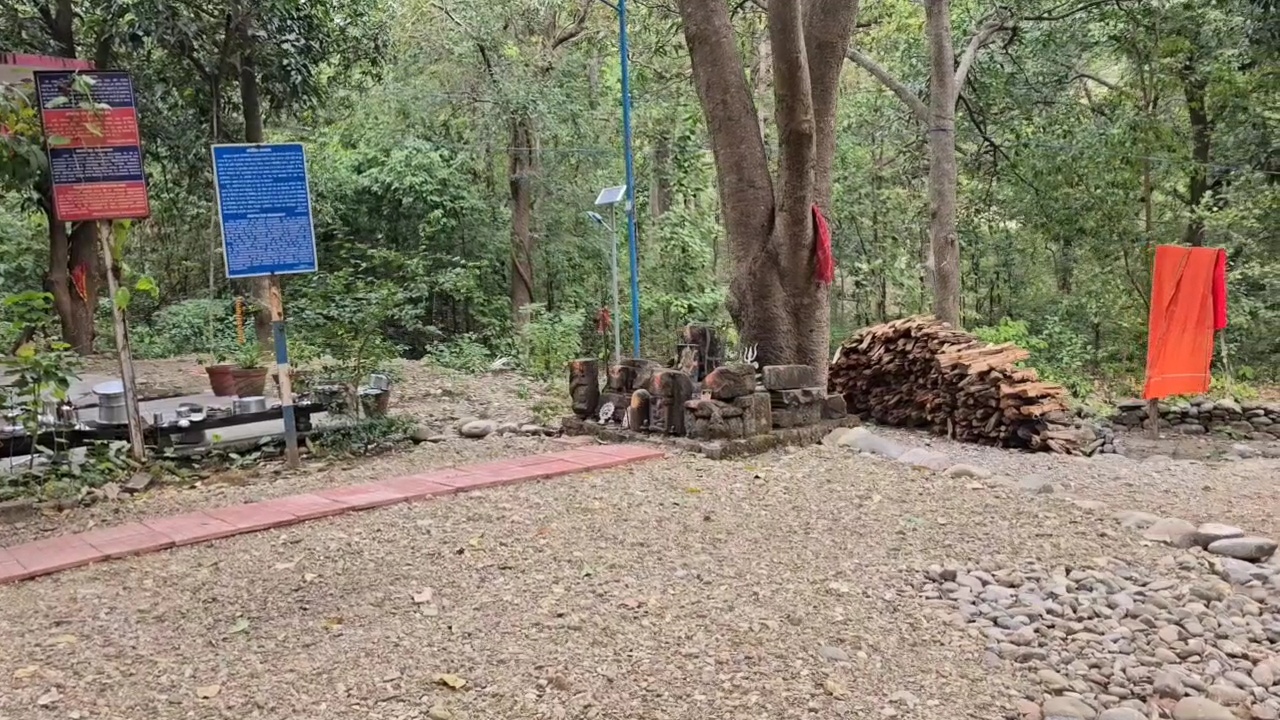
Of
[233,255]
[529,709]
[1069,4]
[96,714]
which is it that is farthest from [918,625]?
[1069,4]

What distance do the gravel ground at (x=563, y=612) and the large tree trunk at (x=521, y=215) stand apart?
1080 cm

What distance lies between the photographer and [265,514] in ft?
13.3

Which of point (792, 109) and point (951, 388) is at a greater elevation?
point (792, 109)

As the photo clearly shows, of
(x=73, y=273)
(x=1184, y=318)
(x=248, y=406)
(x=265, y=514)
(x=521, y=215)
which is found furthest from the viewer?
(x=521, y=215)

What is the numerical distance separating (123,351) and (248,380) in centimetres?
215

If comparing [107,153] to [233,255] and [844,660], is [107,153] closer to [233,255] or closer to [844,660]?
[233,255]

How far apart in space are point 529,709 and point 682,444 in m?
3.31

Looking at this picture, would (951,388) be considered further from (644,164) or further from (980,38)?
(644,164)

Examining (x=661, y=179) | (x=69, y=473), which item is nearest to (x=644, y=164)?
(x=661, y=179)

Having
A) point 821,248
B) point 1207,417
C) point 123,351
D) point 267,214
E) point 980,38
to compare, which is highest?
point 980,38

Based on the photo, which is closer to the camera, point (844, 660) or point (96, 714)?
point (96, 714)

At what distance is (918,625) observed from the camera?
2.96m

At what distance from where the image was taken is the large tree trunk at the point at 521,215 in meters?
14.4

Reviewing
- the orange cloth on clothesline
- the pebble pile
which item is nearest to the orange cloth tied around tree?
the orange cloth on clothesline
